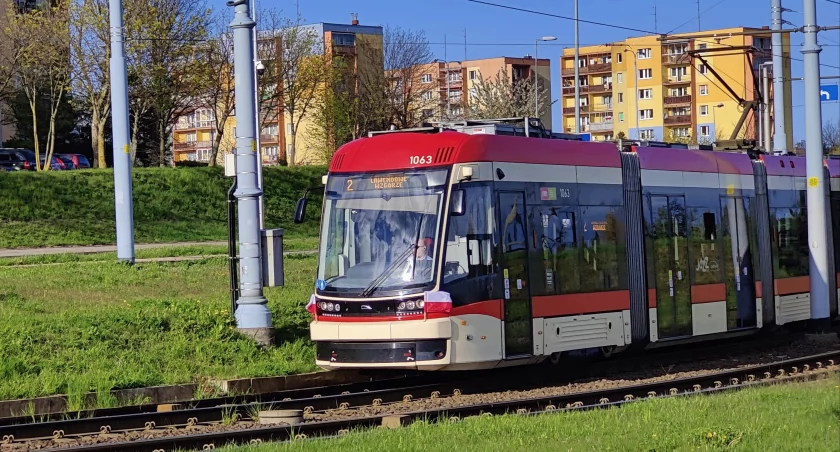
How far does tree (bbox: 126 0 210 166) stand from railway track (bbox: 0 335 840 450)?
33.9m

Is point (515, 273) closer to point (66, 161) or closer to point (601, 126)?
point (66, 161)

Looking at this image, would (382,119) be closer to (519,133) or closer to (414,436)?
(519,133)

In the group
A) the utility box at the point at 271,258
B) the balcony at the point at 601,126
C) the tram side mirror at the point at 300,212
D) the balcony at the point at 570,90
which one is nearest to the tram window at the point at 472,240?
the tram side mirror at the point at 300,212

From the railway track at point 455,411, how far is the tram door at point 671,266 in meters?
1.46

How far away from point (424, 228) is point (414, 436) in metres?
4.73

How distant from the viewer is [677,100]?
112125 mm

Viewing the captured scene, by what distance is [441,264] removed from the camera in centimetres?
1454

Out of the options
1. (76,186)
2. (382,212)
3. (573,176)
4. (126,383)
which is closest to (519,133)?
(573,176)

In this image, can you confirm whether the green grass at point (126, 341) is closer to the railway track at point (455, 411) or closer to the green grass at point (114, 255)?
the railway track at point (455, 411)

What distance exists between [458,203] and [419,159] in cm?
84

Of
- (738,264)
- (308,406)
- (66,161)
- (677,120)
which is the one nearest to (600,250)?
(738,264)

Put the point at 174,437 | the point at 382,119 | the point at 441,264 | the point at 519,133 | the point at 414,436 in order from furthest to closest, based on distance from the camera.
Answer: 1. the point at 382,119
2. the point at 519,133
3. the point at 441,264
4. the point at 174,437
5. the point at 414,436

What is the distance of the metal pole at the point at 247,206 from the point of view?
17.6 m

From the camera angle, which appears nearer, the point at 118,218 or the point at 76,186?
the point at 118,218
